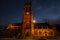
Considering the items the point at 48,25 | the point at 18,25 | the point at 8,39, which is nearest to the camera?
the point at 8,39

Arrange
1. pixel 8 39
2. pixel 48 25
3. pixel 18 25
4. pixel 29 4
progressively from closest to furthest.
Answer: pixel 8 39, pixel 29 4, pixel 48 25, pixel 18 25

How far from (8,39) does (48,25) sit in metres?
38.8

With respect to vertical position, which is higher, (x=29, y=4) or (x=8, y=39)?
(x=29, y=4)

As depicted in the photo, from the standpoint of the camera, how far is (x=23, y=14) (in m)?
73.6

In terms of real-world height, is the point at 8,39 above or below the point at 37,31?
below

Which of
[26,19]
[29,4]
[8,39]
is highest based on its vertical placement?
[29,4]

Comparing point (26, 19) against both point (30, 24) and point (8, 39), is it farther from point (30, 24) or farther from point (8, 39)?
point (8, 39)

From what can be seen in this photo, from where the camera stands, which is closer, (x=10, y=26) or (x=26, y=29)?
(x=26, y=29)

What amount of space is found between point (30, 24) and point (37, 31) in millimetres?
5396

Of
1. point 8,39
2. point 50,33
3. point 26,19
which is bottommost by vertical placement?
point 8,39

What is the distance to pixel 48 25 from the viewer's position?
8288 cm

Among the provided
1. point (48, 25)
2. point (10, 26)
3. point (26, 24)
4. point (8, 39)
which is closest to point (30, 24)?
point (26, 24)

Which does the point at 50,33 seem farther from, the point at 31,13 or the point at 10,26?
the point at 10,26

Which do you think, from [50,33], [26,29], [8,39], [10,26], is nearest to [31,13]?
[26,29]
